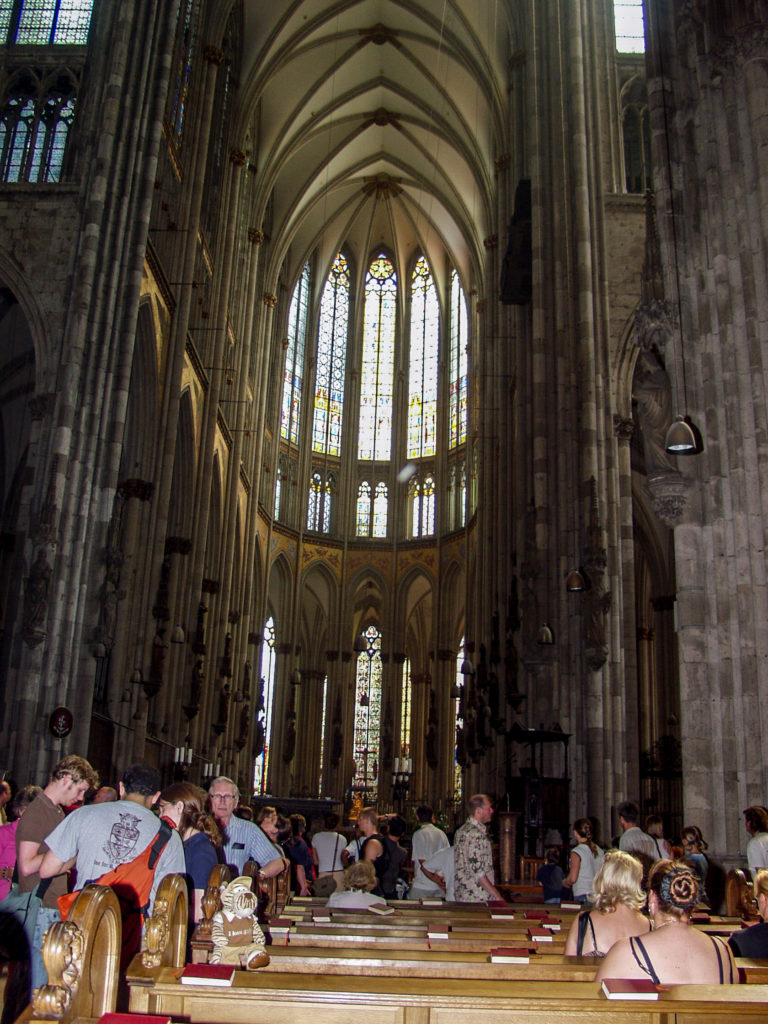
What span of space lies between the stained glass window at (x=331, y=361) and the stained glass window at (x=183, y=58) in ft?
60.1

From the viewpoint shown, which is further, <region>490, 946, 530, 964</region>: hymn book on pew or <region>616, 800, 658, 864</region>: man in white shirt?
<region>616, 800, 658, 864</region>: man in white shirt

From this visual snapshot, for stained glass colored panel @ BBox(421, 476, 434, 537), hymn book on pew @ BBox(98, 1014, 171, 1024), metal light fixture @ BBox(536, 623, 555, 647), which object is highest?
stained glass colored panel @ BBox(421, 476, 434, 537)

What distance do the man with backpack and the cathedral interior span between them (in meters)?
6.12

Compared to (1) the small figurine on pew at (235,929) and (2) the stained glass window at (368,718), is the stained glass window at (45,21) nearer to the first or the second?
(1) the small figurine on pew at (235,929)

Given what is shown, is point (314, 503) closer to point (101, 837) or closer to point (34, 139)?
point (34, 139)

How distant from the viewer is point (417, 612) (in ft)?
144

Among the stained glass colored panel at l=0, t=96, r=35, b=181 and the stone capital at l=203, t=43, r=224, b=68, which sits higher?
the stone capital at l=203, t=43, r=224, b=68

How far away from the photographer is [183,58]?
24891mm

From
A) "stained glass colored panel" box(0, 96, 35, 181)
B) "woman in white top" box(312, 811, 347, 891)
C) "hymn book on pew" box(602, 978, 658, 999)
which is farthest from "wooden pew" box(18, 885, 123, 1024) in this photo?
"stained glass colored panel" box(0, 96, 35, 181)

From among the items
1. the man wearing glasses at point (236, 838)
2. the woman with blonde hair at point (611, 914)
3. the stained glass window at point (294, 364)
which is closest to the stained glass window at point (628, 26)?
the man wearing glasses at point (236, 838)

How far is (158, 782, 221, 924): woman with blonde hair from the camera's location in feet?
17.9

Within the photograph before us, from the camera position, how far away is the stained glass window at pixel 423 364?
141 feet

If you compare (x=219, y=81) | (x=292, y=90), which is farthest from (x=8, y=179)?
(x=292, y=90)

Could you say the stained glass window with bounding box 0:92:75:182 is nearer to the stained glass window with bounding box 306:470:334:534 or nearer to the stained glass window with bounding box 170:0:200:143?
the stained glass window with bounding box 170:0:200:143
